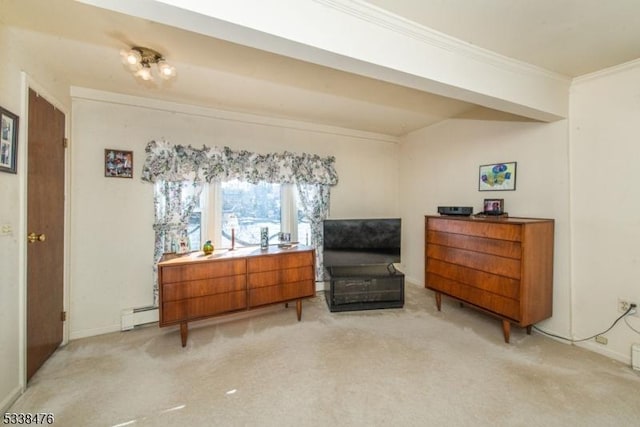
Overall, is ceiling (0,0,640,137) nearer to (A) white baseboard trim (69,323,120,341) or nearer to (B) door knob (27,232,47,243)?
(B) door knob (27,232,47,243)

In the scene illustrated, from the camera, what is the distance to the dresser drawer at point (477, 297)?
2.30 metres

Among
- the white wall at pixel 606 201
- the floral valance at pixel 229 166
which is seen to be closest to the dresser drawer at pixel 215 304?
the floral valance at pixel 229 166

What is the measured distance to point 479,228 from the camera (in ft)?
8.28

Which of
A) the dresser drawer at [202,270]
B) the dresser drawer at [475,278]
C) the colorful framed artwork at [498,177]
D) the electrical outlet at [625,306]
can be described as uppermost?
the colorful framed artwork at [498,177]

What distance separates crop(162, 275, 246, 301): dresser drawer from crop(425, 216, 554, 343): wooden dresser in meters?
2.25

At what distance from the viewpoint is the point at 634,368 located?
1991mm

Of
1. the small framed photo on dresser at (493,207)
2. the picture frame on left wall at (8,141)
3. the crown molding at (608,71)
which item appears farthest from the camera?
the small framed photo on dresser at (493,207)

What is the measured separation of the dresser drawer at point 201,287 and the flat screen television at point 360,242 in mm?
1177

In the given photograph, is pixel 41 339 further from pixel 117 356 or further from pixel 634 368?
pixel 634 368

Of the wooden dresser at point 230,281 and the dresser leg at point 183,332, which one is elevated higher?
the wooden dresser at point 230,281

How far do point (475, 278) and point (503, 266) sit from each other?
0.31 m

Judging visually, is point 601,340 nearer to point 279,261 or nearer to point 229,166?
point 279,261

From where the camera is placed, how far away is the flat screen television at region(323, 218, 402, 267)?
3287 millimetres

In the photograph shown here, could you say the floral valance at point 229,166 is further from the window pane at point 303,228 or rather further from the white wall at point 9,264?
the white wall at point 9,264
